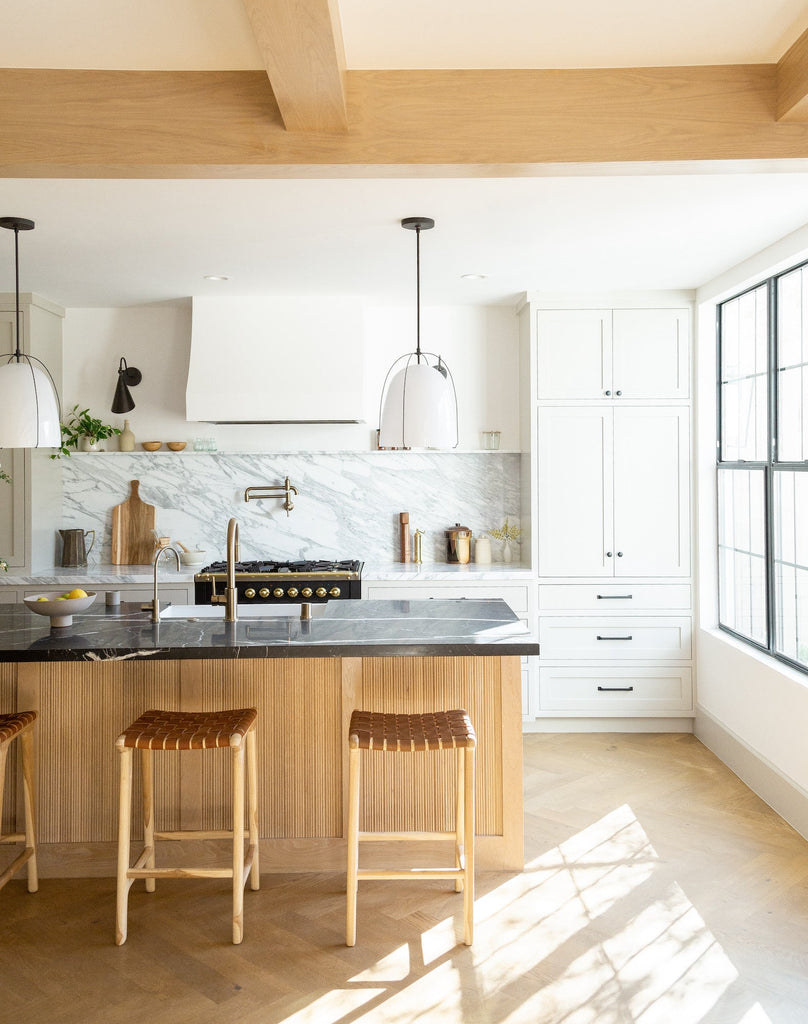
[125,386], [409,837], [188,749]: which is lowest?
[409,837]

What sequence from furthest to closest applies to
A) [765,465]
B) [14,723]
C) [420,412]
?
[765,465]
[420,412]
[14,723]

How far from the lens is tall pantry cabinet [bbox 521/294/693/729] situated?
4.97 metres

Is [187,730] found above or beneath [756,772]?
above

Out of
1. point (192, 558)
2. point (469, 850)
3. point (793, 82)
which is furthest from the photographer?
point (192, 558)

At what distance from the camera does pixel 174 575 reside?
505 centimetres

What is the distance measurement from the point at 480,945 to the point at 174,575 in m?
3.00

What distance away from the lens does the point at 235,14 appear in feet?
7.05

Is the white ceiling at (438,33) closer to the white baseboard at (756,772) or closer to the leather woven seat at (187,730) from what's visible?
the leather woven seat at (187,730)

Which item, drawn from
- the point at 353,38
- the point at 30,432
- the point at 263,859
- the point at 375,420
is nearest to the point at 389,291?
the point at 375,420

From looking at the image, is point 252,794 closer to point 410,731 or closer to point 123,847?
point 123,847

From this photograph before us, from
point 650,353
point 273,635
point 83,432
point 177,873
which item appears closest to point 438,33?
point 273,635

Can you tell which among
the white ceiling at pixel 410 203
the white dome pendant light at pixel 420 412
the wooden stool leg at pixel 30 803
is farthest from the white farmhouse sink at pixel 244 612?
the white ceiling at pixel 410 203

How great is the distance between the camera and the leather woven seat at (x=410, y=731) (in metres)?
2.68

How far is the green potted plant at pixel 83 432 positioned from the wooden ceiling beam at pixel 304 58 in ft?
11.1
